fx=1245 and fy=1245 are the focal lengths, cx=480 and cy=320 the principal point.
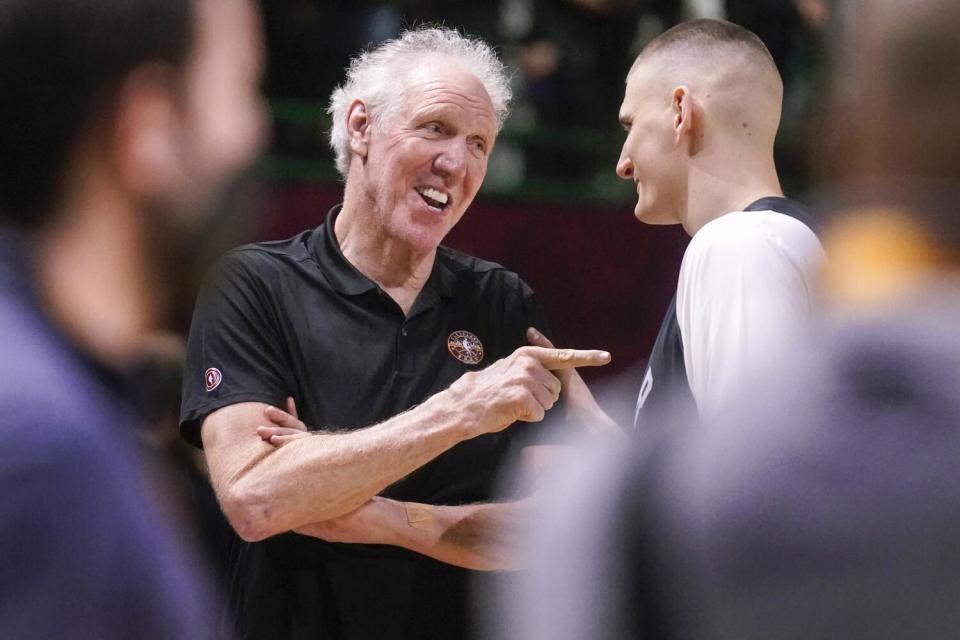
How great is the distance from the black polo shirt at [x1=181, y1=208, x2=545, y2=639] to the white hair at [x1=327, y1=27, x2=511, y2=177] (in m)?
Result: 0.34

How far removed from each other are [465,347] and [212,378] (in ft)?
2.35

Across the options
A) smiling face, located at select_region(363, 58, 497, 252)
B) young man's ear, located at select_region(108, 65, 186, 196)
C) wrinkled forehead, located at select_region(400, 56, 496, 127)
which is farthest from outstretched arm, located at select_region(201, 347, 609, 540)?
young man's ear, located at select_region(108, 65, 186, 196)

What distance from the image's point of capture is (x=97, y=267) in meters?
1.26

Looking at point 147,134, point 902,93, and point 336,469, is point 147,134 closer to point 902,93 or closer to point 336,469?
point 902,93

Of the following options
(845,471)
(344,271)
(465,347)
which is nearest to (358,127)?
(344,271)

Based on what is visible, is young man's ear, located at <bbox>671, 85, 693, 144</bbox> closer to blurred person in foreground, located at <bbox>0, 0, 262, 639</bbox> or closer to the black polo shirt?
the black polo shirt

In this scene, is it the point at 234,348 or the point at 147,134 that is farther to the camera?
the point at 234,348

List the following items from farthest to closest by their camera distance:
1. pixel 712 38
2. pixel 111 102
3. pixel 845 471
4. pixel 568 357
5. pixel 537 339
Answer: pixel 537 339 < pixel 712 38 < pixel 568 357 < pixel 111 102 < pixel 845 471

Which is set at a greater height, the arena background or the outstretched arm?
the arena background

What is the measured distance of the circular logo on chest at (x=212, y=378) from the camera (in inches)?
125

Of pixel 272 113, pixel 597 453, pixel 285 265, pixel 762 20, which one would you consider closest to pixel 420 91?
pixel 285 265

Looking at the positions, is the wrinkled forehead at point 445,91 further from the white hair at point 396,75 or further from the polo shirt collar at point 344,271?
the polo shirt collar at point 344,271

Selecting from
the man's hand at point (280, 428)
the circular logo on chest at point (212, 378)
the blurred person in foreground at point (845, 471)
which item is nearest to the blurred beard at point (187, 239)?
the blurred person in foreground at point (845, 471)

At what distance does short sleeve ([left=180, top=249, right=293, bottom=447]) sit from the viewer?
316cm
